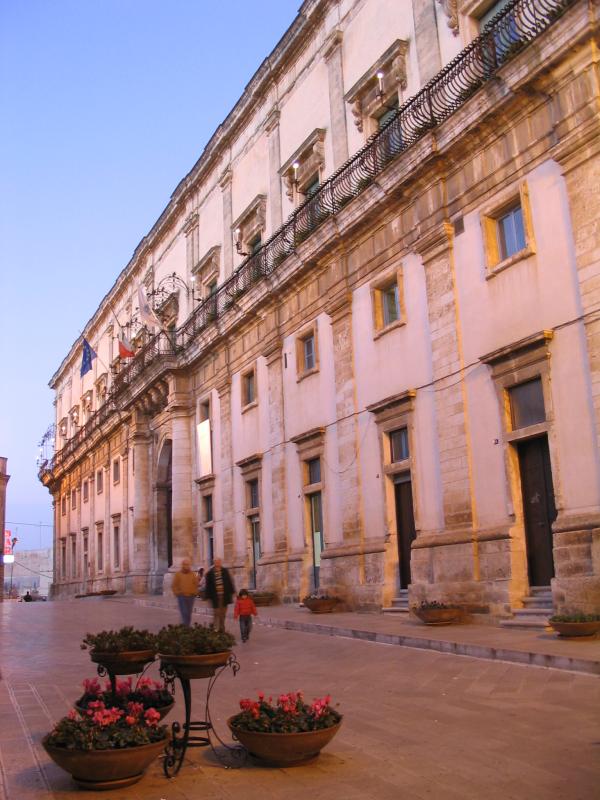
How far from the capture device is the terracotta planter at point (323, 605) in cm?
1886

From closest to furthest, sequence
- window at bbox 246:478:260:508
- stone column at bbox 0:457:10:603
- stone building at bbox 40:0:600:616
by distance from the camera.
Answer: stone building at bbox 40:0:600:616, window at bbox 246:478:260:508, stone column at bbox 0:457:10:603

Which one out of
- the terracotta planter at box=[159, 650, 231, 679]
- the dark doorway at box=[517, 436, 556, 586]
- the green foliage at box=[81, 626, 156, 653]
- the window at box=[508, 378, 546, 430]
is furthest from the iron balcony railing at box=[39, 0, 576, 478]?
the terracotta planter at box=[159, 650, 231, 679]

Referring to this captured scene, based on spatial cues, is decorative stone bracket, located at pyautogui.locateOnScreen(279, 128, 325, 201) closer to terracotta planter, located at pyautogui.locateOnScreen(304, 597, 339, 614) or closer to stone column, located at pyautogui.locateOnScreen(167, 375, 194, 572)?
stone column, located at pyautogui.locateOnScreen(167, 375, 194, 572)

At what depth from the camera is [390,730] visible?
686 centimetres

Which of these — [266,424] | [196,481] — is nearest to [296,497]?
[266,424]

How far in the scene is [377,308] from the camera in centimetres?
1900

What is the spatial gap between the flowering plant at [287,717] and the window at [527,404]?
9359mm

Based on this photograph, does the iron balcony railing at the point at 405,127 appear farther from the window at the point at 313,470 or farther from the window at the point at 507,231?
the window at the point at 313,470

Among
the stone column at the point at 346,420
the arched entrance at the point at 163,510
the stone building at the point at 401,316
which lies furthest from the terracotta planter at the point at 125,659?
the arched entrance at the point at 163,510

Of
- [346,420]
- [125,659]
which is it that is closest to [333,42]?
[346,420]

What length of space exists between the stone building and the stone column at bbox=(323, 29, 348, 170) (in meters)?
0.07

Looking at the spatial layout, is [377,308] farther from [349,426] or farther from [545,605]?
[545,605]

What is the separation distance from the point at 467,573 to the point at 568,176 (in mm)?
6907

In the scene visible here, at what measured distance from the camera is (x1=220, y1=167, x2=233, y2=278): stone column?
1121 inches
